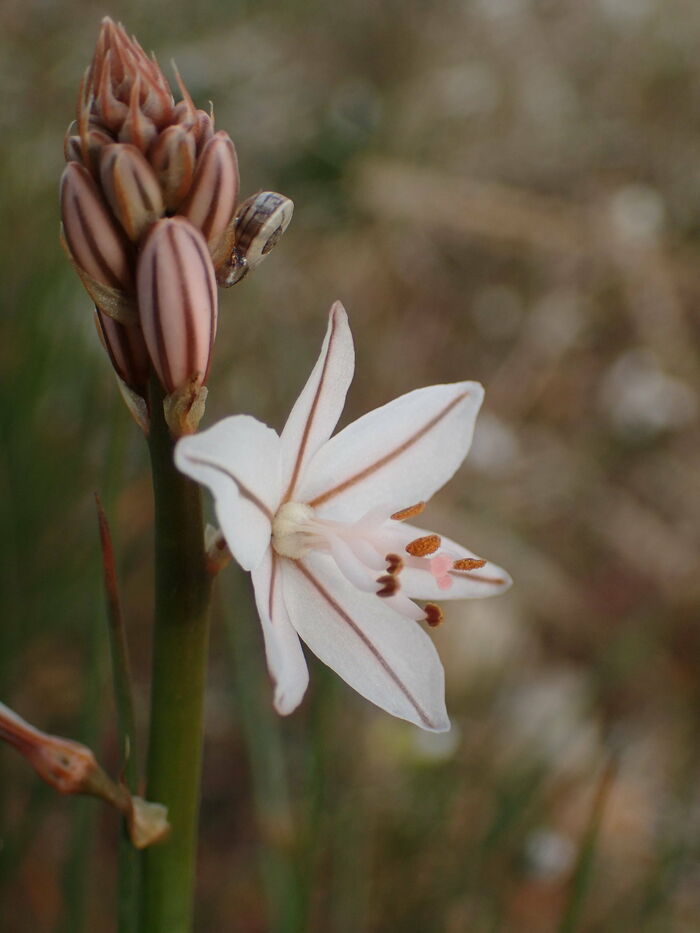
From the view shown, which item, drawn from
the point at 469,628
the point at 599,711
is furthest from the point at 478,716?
the point at 599,711

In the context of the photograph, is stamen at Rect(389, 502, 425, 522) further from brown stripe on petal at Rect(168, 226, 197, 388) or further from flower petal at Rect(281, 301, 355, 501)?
brown stripe on petal at Rect(168, 226, 197, 388)

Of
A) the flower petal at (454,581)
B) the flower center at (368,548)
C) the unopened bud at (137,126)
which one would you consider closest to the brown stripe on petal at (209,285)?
the unopened bud at (137,126)

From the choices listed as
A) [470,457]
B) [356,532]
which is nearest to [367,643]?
[356,532]

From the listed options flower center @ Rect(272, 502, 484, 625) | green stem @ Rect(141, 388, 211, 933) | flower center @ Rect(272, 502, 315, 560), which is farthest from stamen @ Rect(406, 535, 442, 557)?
green stem @ Rect(141, 388, 211, 933)

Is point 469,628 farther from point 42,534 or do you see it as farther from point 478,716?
point 42,534

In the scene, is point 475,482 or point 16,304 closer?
point 16,304

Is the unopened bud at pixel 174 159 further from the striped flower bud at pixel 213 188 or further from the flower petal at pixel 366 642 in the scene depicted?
the flower petal at pixel 366 642
